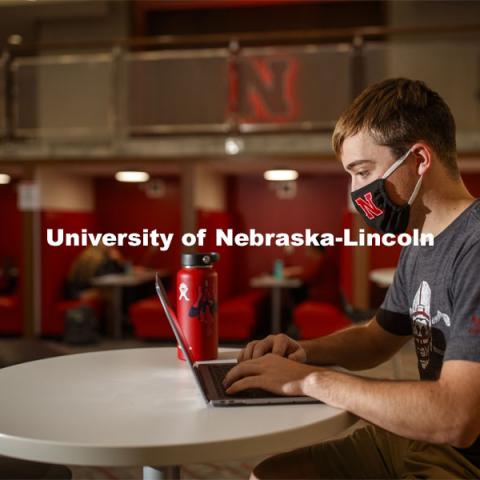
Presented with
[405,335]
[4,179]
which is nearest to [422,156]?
[405,335]

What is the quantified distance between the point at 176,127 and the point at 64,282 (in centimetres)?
238

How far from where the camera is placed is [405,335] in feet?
5.51

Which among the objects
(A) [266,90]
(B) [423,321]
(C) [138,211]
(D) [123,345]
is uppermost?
(A) [266,90]

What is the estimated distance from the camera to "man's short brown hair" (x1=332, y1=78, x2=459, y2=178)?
1.43 metres

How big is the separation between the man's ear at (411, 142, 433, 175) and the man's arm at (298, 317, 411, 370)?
0.48 metres

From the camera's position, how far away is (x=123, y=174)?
329 inches

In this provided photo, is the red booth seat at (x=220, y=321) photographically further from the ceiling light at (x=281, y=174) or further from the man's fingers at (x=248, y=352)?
the man's fingers at (x=248, y=352)

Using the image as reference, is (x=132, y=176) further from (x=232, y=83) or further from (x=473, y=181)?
(x=473, y=181)

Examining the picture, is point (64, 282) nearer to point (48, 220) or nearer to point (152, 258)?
point (48, 220)

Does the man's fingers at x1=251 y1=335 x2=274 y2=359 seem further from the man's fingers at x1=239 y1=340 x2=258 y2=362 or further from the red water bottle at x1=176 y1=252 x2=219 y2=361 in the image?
the red water bottle at x1=176 y1=252 x2=219 y2=361

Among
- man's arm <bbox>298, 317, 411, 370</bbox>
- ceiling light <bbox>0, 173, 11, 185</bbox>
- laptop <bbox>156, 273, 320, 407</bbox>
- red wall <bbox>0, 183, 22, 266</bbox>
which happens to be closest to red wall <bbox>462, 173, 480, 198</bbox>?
ceiling light <bbox>0, 173, 11, 185</bbox>

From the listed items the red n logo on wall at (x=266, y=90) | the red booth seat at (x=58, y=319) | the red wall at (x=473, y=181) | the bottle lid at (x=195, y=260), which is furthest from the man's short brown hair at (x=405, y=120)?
the red wall at (x=473, y=181)

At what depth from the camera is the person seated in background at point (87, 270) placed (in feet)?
24.1

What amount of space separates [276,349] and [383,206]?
1.46ft
